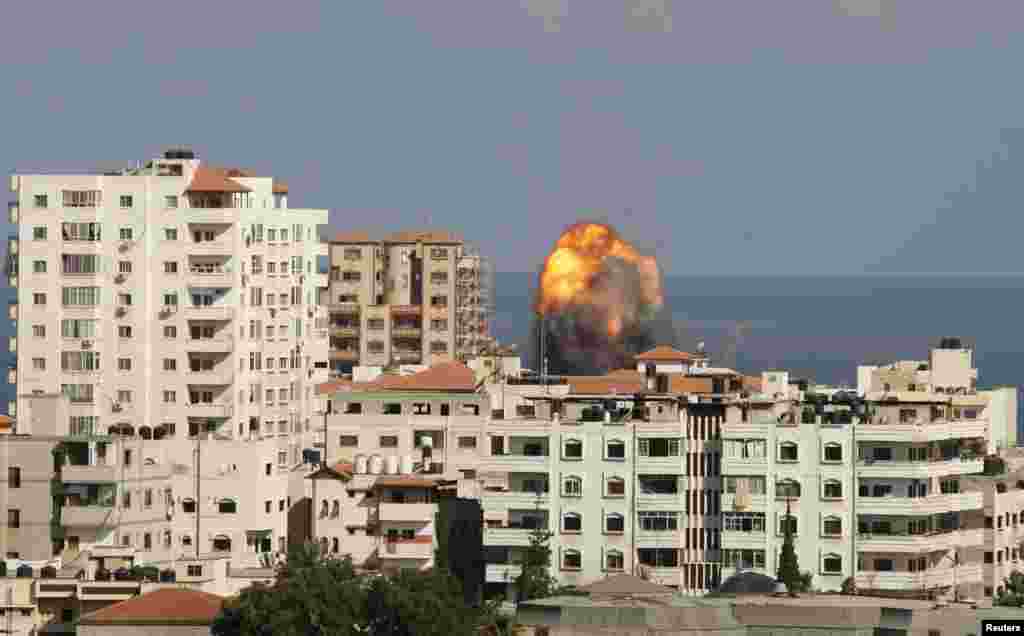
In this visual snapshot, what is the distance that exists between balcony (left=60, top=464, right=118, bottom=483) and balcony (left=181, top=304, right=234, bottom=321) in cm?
1695

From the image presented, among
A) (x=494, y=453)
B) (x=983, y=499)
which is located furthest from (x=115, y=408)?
(x=983, y=499)

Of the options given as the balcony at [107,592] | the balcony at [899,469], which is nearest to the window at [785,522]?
the balcony at [899,469]

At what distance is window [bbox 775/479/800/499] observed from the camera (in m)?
165

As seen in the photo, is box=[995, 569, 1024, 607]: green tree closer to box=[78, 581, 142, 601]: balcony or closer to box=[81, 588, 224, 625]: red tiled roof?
box=[81, 588, 224, 625]: red tiled roof

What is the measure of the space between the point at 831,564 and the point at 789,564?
6.18 m

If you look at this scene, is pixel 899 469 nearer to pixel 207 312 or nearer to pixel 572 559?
pixel 572 559

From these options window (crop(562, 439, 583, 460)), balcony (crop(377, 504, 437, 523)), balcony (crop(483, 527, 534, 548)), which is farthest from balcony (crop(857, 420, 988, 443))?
balcony (crop(377, 504, 437, 523))

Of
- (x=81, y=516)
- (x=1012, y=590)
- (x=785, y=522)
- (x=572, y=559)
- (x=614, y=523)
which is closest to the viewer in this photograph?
(x=1012, y=590)

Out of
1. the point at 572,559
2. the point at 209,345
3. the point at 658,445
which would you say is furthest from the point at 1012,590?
the point at 209,345

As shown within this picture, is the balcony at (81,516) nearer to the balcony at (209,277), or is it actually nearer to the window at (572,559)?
the balcony at (209,277)

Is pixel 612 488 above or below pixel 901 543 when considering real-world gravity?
above

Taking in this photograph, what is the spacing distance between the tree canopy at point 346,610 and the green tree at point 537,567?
740cm

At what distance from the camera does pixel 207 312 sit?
625ft

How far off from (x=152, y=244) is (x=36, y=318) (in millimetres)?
5844
